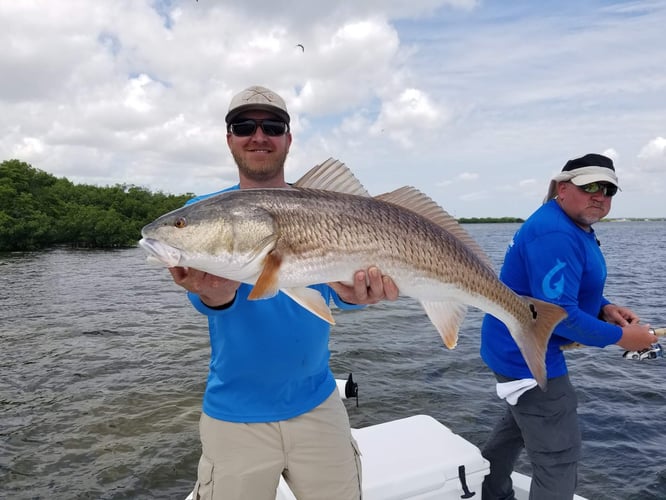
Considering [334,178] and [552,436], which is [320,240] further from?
[552,436]

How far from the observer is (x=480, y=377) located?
413 inches

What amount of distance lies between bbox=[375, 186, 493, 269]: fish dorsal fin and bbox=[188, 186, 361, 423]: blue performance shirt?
87cm

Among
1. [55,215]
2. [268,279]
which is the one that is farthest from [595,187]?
[55,215]

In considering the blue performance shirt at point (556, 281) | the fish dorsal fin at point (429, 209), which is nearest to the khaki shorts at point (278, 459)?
the fish dorsal fin at point (429, 209)

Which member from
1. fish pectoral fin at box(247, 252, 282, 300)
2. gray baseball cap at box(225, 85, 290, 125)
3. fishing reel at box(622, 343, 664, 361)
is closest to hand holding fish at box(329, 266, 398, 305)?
fish pectoral fin at box(247, 252, 282, 300)

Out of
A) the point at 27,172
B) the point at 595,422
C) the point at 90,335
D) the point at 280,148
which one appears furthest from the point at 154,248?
the point at 27,172

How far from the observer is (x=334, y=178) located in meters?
2.78

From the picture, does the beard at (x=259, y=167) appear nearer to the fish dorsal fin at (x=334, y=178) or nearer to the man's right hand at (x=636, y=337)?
the fish dorsal fin at (x=334, y=178)

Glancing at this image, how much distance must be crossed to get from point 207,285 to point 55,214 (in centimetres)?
7315

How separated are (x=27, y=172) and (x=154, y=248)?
7762 centimetres

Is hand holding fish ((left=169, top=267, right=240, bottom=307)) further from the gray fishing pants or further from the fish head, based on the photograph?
the gray fishing pants

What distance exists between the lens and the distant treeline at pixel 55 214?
5128cm

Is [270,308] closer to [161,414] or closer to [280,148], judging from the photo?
[280,148]

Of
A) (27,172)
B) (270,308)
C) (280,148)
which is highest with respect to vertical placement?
(27,172)
